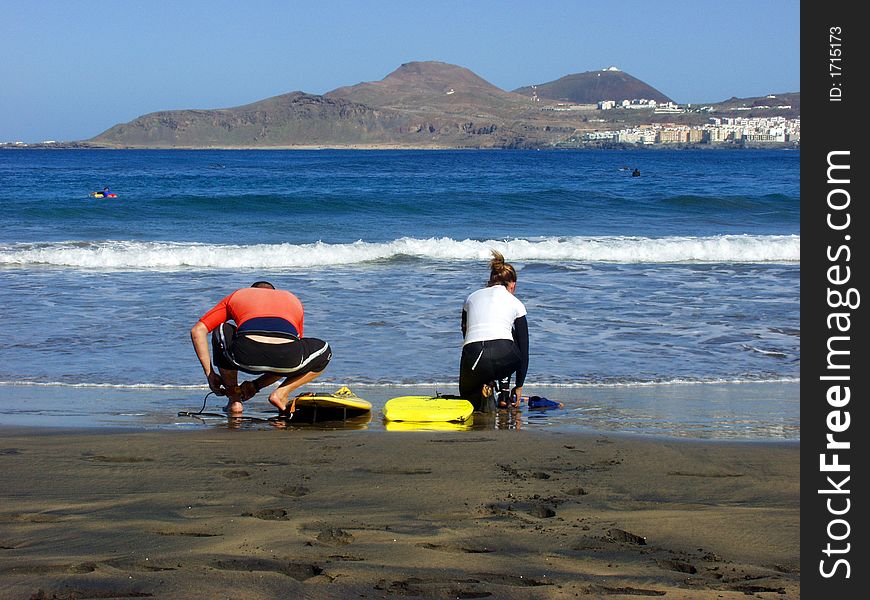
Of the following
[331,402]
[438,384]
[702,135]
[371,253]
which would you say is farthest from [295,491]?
[702,135]

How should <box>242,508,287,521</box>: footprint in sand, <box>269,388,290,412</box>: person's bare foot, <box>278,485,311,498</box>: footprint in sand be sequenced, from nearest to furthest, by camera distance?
<box>242,508,287,521</box>: footprint in sand, <box>278,485,311,498</box>: footprint in sand, <box>269,388,290,412</box>: person's bare foot

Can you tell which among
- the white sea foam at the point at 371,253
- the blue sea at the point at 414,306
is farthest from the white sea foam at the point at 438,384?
the white sea foam at the point at 371,253

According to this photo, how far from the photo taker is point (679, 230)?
2792 cm

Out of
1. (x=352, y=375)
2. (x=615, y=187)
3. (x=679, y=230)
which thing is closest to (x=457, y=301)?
(x=352, y=375)

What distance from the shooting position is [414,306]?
40.2ft

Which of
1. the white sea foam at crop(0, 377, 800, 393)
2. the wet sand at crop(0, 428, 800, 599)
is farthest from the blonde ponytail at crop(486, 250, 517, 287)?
the wet sand at crop(0, 428, 800, 599)

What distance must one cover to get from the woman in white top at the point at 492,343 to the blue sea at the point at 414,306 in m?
0.42

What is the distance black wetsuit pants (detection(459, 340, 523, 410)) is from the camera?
23.4 ft

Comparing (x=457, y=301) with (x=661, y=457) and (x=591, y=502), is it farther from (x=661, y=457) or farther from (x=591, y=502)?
(x=591, y=502)

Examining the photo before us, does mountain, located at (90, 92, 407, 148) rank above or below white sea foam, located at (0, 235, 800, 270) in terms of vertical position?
above

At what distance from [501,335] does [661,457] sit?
2056 mm
